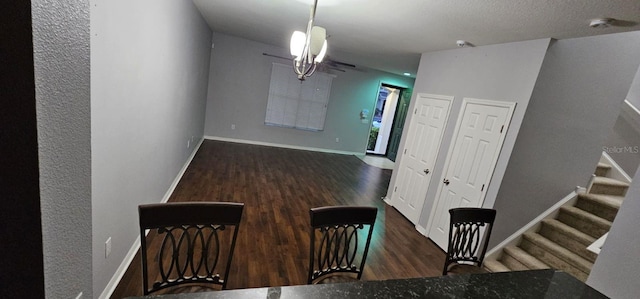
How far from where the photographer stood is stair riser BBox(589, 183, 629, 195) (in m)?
3.16

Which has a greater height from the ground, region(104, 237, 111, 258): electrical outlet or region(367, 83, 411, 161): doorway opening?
region(367, 83, 411, 161): doorway opening

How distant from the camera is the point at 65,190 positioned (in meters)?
0.72

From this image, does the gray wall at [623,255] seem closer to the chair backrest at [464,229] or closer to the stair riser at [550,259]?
the chair backrest at [464,229]

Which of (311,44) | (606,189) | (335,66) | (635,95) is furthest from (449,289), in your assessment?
(335,66)

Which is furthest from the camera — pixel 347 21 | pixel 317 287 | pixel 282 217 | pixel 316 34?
pixel 282 217

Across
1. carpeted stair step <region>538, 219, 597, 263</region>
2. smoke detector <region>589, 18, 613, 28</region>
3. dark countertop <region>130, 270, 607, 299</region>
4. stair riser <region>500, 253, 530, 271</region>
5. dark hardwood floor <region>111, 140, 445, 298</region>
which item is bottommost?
dark hardwood floor <region>111, 140, 445, 298</region>

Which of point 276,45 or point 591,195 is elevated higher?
point 276,45

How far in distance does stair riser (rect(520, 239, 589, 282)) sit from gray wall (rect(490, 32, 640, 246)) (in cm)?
24

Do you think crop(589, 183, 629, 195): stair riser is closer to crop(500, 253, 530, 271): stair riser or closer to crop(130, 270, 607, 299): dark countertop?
crop(500, 253, 530, 271): stair riser

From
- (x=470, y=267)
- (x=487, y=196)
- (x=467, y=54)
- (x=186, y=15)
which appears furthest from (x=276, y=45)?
(x=470, y=267)

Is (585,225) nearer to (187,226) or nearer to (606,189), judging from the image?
(606,189)

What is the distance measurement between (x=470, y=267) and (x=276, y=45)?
19.5 feet

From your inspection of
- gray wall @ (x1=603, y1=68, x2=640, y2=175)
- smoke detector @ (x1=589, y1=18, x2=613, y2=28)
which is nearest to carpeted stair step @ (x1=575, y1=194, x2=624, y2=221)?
gray wall @ (x1=603, y1=68, x2=640, y2=175)

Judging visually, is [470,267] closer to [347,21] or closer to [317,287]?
[317,287]
